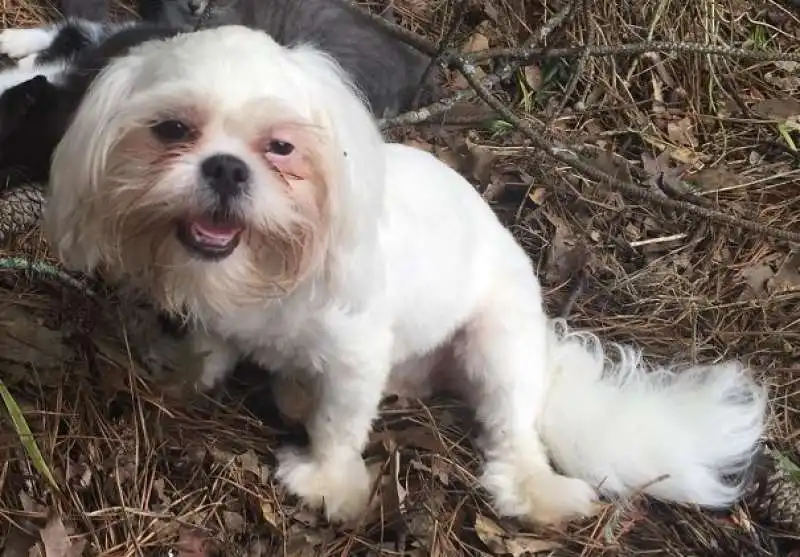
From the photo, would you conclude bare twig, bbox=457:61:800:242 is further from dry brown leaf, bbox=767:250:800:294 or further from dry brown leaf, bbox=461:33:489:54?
dry brown leaf, bbox=461:33:489:54

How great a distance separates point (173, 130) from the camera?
83.0 inches

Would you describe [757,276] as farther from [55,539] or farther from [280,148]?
[55,539]

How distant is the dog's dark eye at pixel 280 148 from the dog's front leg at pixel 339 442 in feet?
2.14

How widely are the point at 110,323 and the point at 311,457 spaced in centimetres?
69

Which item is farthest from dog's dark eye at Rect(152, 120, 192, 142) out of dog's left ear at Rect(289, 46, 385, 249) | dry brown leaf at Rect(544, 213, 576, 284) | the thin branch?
dry brown leaf at Rect(544, 213, 576, 284)

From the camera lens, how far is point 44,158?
11.3ft

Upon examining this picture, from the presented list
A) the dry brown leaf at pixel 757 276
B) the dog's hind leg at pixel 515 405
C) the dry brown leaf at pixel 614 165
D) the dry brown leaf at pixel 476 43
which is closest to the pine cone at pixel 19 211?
the dog's hind leg at pixel 515 405

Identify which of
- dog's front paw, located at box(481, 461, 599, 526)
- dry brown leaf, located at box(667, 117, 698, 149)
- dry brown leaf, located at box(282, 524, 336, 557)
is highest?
dry brown leaf, located at box(667, 117, 698, 149)

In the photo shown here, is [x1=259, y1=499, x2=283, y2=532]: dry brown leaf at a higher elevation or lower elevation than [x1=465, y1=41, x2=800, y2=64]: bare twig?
lower

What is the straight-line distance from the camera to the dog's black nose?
80.4 inches

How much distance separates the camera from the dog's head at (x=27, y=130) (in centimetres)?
340

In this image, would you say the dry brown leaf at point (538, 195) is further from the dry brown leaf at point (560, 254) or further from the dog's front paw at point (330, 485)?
the dog's front paw at point (330, 485)

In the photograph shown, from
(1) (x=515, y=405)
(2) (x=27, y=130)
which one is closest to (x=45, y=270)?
(2) (x=27, y=130)

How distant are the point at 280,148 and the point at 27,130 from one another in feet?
5.37
